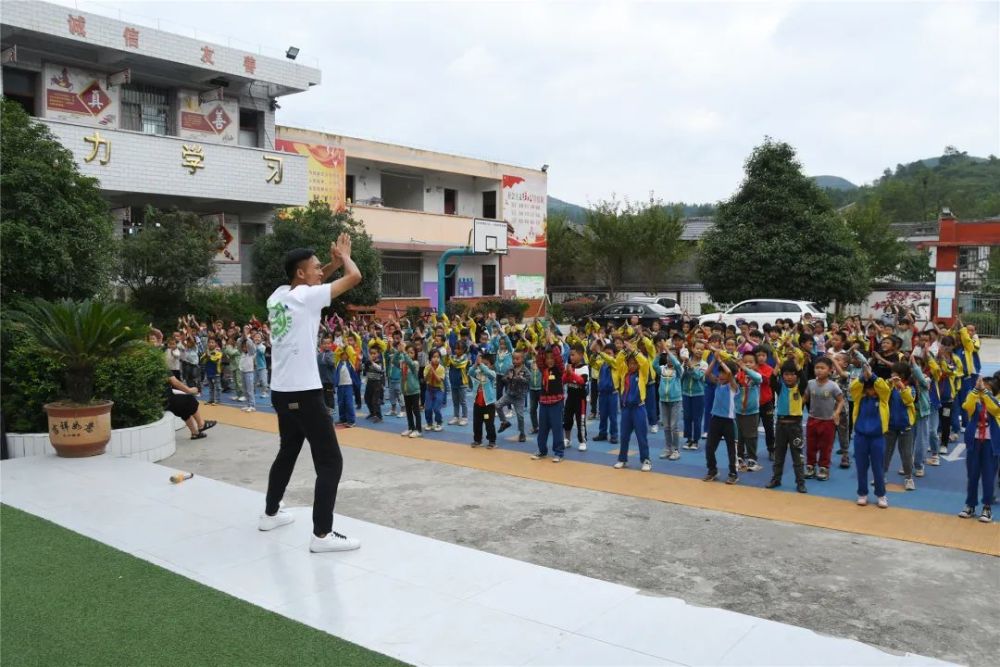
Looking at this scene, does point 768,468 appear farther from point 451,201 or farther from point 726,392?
point 451,201

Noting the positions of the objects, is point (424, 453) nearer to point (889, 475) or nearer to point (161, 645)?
point (889, 475)

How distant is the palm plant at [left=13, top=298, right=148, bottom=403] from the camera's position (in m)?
8.81

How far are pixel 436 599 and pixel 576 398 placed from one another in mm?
6285

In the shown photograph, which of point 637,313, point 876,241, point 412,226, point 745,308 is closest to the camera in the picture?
point 745,308

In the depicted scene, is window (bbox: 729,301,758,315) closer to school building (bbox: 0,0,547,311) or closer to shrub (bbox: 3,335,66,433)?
school building (bbox: 0,0,547,311)

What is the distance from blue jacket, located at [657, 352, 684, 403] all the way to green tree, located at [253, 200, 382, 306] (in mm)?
14655

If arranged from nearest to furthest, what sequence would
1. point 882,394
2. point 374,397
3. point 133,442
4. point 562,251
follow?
point 882,394 < point 133,442 < point 374,397 < point 562,251

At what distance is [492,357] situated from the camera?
495 inches

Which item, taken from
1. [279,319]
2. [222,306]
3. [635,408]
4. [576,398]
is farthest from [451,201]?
[279,319]

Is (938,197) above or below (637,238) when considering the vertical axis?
above

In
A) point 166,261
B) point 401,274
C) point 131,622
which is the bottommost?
point 131,622

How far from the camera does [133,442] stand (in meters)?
9.20

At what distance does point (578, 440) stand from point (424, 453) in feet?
7.05

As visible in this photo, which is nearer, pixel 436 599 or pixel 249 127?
pixel 436 599
